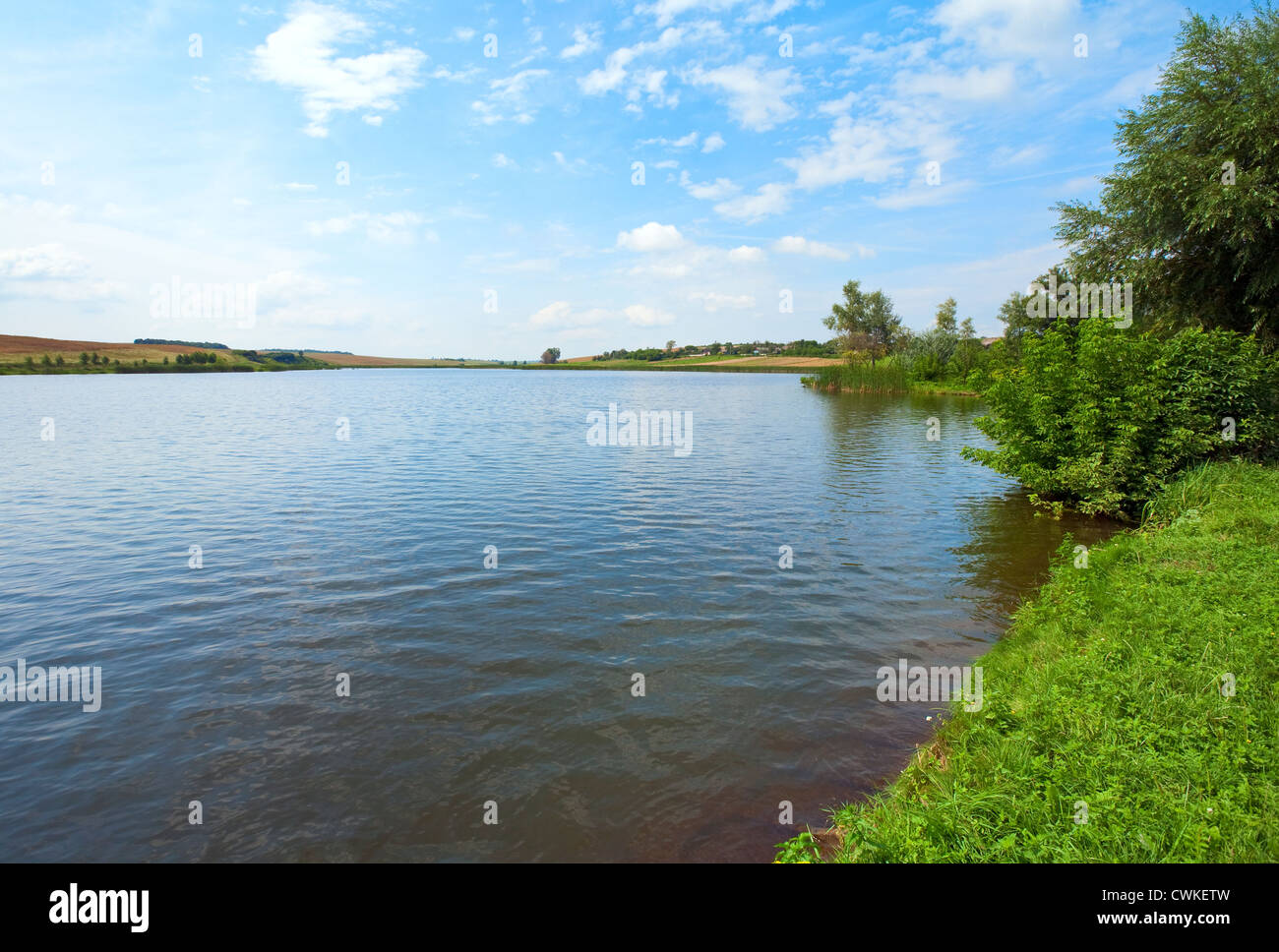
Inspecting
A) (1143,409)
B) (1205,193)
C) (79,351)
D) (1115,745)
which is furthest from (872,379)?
(79,351)

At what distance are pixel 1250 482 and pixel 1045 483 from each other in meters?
4.76

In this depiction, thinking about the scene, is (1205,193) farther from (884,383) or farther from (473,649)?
(884,383)

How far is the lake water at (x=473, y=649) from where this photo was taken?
6902 mm

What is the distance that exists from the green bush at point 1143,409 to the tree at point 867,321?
105 meters

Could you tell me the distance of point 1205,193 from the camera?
20.2 meters

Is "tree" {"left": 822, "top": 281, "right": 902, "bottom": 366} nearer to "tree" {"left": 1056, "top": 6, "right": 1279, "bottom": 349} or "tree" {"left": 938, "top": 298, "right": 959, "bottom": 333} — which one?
"tree" {"left": 938, "top": 298, "right": 959, "bottom": 333}

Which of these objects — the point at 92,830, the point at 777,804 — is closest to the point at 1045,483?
the point at 777,804

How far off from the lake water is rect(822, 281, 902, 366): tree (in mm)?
102240

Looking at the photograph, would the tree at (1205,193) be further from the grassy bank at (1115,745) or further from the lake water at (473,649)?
the grassy bank at (1115,745)

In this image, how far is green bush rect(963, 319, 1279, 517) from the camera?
1720cm

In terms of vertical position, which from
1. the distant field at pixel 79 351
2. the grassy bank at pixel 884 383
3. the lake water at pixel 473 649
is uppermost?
the distant field at pixel 79 351

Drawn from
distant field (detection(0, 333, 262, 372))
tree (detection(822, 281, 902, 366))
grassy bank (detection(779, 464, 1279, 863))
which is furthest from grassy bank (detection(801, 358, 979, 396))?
distant field (detection(0, 333, 262, 372))

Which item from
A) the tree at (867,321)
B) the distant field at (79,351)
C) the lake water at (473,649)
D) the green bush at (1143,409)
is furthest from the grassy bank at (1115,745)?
the distant field at (79,351)
